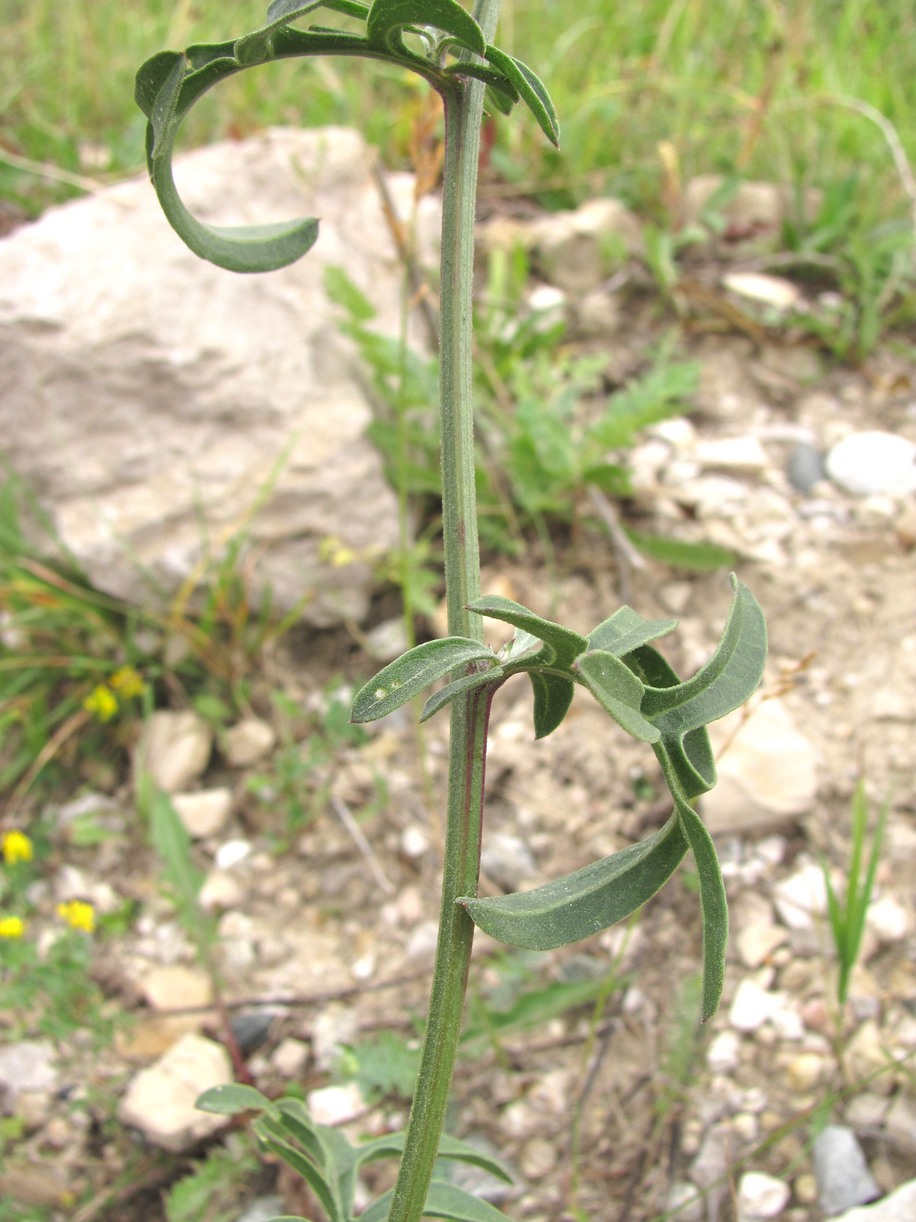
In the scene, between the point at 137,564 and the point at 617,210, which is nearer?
the point at 137,564

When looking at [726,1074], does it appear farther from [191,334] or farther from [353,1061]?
[191,334]

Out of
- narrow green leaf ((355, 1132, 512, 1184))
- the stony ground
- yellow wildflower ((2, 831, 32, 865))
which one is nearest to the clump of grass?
the stony ground

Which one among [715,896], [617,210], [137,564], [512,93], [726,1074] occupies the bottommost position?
[726,1074]

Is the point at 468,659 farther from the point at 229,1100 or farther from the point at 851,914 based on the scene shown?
the point at 851,914

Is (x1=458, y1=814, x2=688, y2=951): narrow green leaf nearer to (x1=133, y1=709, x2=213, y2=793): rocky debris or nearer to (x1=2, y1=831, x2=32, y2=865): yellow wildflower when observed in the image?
(x1=2, y1=831, x2=32, y2=865): yellow wildflower

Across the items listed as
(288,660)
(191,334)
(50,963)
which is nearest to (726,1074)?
(50,963)

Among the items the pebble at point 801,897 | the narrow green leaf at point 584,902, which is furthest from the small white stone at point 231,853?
the narrow green leaf at point 584,902
